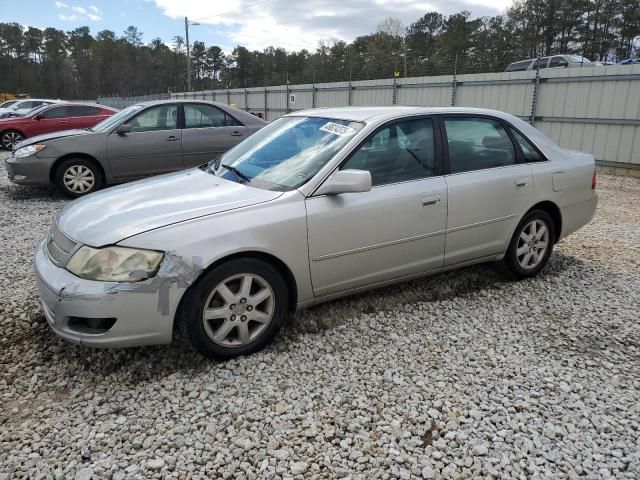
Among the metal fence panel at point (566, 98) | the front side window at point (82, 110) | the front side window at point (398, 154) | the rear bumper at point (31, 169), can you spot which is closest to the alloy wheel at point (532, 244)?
the front side window at point (398, 154)

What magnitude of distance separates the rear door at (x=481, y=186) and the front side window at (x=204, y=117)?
17.8 feet

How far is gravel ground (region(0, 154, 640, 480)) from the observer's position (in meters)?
2.30

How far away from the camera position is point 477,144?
4.11 metres

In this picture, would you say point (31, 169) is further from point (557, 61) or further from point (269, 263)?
point (557, 61)

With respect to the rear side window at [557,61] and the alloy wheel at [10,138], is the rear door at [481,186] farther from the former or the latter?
the rear side window at [557,61]

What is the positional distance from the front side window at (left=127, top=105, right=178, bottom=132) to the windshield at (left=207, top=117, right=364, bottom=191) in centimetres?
447

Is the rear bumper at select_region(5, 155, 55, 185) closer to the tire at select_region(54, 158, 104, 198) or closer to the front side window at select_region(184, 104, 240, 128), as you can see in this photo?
the tire at select_region(54, 158, 104, 198)

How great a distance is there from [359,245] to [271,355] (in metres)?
0.93

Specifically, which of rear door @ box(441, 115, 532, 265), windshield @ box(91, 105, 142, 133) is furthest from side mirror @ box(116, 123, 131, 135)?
rear door @ box(441, 115, 532, 265)

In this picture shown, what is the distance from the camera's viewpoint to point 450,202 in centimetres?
379

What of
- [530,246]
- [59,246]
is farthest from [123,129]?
[530,246]

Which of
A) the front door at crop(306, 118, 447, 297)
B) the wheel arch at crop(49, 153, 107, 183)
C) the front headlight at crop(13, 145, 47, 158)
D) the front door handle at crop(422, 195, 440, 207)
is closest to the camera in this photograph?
the front door at crop(306, 118, 447, 297)

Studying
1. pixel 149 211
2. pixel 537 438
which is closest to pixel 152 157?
pixel 149 211

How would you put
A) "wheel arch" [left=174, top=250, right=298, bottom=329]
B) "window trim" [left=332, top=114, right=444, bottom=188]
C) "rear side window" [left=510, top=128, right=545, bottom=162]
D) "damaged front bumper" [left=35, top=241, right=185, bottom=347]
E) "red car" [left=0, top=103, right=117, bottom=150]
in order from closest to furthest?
"damaged front bumper" [left=35, top=241, right=185, bottom=347], "wheel arch" [left=174, top=250, right=298, bottom=329], "window trim" [left=332, top=114, right=444, bottom=188], "rear side window" [left=510, top=128, right=545, bottom=162], "red car" [left=0, top=103, right=117, bottom=150]
